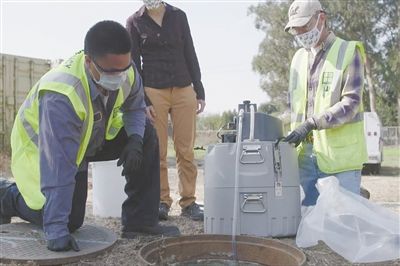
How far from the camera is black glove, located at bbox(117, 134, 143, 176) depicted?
2.64 m

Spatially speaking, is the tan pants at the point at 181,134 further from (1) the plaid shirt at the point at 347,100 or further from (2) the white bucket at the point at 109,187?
(1) the plaid shirt at the point at 347,100

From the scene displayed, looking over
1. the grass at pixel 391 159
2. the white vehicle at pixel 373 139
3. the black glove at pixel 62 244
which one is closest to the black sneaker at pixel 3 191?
the black glove at pixel 62 244

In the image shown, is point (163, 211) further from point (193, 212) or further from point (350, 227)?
point (350, 227)

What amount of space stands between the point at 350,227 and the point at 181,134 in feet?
4.92

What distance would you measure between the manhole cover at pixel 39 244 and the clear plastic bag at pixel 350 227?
1.11m

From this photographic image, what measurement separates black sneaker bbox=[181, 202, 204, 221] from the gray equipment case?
0.67 meters

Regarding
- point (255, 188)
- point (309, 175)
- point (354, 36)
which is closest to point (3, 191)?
point (255, 188)

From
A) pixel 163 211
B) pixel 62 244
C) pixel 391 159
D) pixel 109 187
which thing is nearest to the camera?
pixel 62 244

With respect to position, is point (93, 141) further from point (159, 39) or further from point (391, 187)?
point (391, 187)

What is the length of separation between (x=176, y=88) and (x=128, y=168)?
115 cm

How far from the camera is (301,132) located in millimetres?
2984

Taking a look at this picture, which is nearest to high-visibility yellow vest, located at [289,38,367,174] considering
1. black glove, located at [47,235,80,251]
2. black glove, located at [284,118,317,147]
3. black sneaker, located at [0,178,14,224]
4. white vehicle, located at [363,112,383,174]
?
black glove, located at [284,118,317,147]

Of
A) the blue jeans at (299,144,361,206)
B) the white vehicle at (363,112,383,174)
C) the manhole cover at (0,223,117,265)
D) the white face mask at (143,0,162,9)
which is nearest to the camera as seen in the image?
the manhole cover at (0,223,117,265)

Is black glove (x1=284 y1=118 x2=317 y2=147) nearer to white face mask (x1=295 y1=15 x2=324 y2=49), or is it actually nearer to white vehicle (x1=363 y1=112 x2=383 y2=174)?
white face mask (x1=295 y1=15 x2=324 y2=49)
